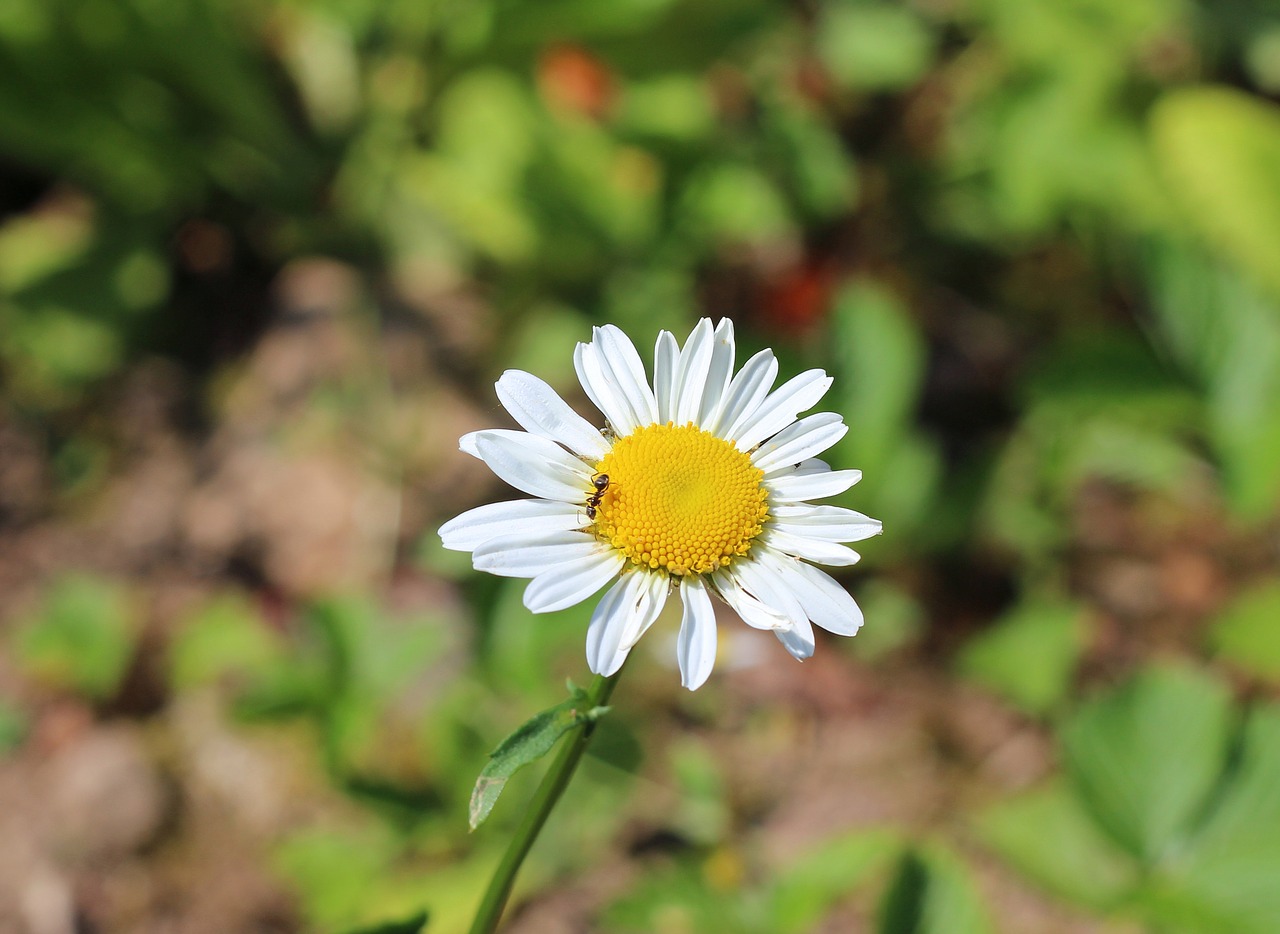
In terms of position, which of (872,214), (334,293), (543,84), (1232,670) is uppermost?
(543,84)

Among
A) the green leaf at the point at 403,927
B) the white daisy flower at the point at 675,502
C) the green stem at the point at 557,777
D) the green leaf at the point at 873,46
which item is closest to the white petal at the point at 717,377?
the white daisy flower at the point at 675,502

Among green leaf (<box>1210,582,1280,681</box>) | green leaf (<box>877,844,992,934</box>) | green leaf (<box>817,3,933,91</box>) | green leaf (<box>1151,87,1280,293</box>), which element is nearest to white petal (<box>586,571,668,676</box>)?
green leaf (<box>877,844,992,934</box>)

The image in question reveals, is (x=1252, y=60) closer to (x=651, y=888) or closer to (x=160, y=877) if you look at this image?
(x=651, y=888)

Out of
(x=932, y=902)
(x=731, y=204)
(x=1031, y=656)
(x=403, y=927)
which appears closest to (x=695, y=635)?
(x=403, y=927)

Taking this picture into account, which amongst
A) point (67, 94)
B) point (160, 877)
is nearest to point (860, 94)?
point (67, 94)

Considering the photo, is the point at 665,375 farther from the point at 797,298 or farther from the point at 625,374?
the point at 797,298

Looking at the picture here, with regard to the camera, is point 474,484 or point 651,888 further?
point 474,484

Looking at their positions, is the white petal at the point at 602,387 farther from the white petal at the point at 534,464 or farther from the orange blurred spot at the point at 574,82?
the orange blurred spot at the point at 574,82
